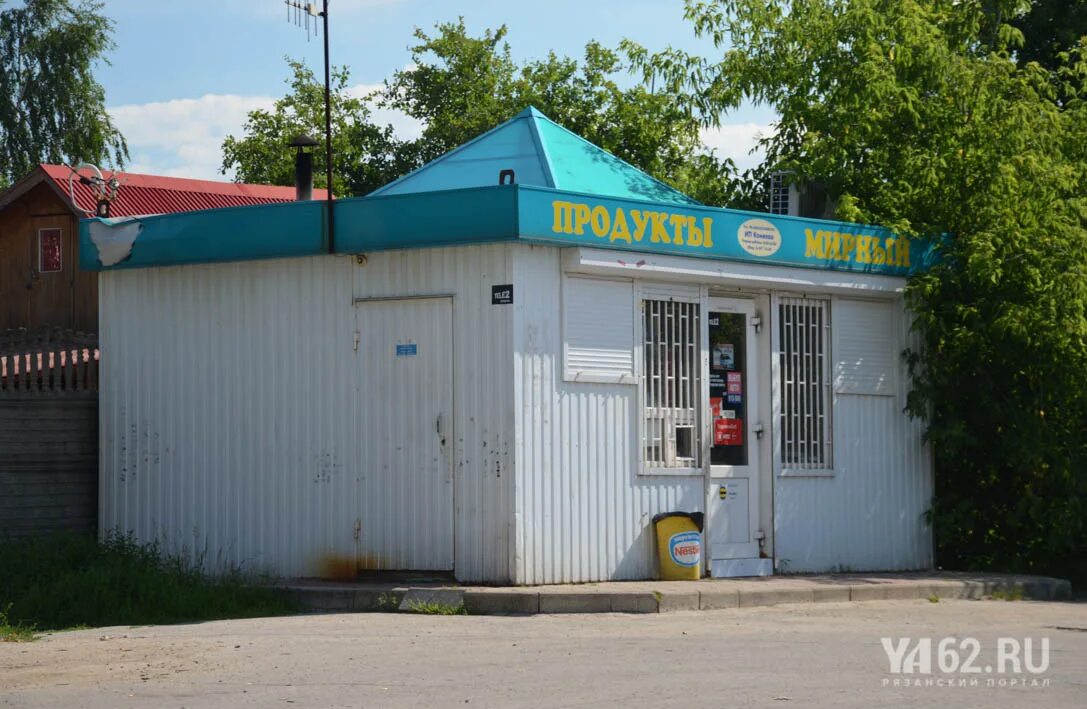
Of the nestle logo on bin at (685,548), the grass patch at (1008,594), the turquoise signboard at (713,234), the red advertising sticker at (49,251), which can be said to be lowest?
the grass patch at (1008,594)

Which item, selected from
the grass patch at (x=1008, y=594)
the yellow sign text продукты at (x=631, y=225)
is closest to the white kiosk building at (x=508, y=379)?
the yellow sign text продукты at (x=631, y=225)

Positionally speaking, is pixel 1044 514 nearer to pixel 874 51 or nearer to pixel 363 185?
pixel 874 51

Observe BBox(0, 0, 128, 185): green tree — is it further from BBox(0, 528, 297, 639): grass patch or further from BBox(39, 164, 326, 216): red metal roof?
BBox(0, 528, 297, 639): grass patch

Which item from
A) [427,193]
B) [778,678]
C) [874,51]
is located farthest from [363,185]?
[778,678]

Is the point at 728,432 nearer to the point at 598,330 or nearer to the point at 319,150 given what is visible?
the point at 598,330

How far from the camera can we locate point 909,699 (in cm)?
768

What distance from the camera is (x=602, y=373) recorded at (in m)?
13.1

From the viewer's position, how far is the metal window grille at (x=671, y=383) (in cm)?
1358

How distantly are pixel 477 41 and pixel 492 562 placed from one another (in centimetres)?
3177

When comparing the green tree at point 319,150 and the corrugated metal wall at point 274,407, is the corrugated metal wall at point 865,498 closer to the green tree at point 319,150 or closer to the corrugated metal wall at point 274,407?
the corrugated metal wall at point 274,407

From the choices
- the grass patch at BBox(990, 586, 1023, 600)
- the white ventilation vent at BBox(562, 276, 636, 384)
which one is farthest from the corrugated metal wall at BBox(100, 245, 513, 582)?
the grass patch at BBox(990, 586, 1023, 600)

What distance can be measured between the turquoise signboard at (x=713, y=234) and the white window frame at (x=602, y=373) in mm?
349

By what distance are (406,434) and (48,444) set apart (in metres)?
4.03
